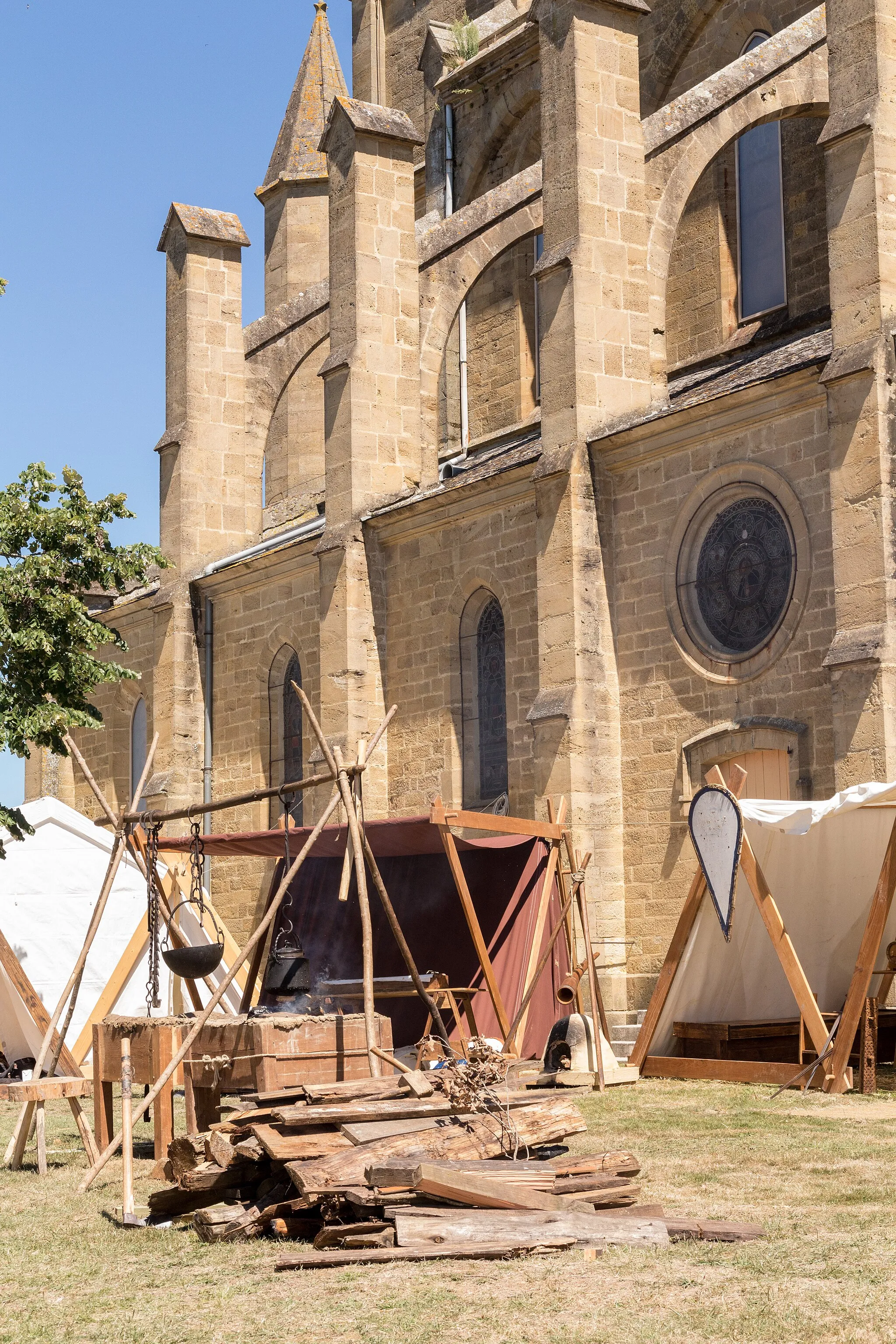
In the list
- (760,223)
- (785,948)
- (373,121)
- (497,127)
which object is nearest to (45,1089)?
(785,948)

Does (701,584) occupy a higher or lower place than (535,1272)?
higher

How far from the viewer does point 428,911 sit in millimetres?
16500

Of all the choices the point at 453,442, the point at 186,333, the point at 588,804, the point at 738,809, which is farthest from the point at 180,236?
the point at 738,809

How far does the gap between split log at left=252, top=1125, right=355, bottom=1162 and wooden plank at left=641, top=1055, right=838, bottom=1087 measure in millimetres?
5563

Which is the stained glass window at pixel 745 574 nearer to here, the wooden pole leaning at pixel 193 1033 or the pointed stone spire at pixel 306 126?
the wooden pole leaning at pixel 193 1033

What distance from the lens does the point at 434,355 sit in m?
21.6

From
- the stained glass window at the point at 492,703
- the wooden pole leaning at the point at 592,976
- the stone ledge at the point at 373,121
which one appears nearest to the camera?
the wooden pole leaning at the point at 592,976

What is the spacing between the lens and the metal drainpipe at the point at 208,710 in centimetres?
2422

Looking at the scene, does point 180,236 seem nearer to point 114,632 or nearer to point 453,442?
point 453,442

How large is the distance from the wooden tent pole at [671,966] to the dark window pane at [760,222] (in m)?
7.99

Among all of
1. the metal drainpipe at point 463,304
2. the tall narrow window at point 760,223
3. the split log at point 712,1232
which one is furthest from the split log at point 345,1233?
the metal drainpipe at point 463,304

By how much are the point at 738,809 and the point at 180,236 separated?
16063mm

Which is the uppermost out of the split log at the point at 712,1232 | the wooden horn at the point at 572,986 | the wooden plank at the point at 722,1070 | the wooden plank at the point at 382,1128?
the wooden horn at the point at 572,986

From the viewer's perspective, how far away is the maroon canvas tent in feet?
50.3
